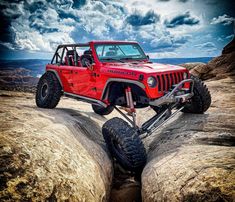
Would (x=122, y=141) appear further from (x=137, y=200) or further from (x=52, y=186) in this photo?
(x=52, y=186)

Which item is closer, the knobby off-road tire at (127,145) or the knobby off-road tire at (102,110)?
the knobby off-road tire at (127,145)

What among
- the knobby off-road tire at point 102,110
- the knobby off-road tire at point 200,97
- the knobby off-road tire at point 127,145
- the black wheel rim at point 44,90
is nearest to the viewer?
the knobby off-road tire at point 127,145

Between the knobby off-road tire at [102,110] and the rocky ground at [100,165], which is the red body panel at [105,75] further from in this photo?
the knobby off-road tire at [102,110]

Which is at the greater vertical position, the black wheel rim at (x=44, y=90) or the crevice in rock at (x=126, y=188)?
the black wheel rim at (x=44, y=90)

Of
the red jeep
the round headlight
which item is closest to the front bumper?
the red jeep

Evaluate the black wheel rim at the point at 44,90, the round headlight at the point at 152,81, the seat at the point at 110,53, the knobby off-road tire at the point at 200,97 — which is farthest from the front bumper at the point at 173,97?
the black wheel rim at the point at 44,90

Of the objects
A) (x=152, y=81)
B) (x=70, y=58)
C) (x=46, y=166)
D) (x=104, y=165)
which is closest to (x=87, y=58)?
(x=70, y=58)

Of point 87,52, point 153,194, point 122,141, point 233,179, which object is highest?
point 87,52

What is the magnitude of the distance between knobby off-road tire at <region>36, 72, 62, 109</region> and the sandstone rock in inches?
111

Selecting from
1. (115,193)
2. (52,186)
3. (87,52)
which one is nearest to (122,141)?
(115,193)

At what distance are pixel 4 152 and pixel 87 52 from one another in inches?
150

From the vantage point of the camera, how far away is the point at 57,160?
2754mm

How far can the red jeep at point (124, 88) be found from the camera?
398 cm

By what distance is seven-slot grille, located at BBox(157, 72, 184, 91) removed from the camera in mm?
4145
